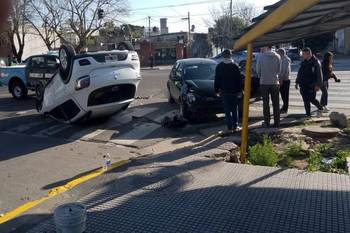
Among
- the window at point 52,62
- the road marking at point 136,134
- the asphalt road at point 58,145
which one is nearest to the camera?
the asphalt road at point 58,145

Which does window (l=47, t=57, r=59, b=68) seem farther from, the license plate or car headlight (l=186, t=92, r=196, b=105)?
car headlight (l=186, t=92, r=196, b=105)

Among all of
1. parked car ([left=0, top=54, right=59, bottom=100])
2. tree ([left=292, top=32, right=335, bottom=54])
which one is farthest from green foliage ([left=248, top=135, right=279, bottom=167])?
tree ([left=292, top=32, right=335, bottom=54])

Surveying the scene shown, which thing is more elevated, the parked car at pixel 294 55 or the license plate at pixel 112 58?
the parked car at pixel 294 55

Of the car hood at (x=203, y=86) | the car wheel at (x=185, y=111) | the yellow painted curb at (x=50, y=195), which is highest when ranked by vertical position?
the car hood at (x=203, y=86)

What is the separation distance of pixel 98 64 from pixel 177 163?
3817 mm

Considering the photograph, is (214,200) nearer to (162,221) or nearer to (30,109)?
(162,221)

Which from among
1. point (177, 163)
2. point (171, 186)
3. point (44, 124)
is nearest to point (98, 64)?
point (44, 124)

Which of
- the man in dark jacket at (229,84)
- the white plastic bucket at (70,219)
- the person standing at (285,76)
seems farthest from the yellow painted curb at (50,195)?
the person standing at (285,76)

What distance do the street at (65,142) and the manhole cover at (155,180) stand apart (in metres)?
1.33

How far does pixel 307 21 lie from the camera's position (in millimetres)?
6230

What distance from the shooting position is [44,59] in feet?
53.8

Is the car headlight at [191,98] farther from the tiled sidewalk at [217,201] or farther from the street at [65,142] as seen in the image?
the tiled sidewalk at [217,201]

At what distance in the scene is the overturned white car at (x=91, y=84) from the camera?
9039mm

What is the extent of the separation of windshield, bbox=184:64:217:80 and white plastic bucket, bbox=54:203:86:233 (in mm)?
7337
